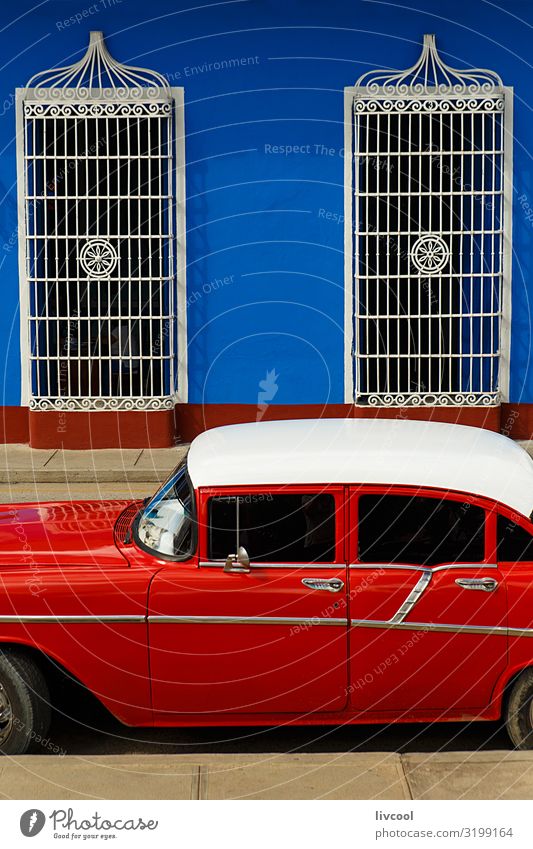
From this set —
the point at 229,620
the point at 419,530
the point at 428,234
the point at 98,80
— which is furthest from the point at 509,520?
the point at 98,80

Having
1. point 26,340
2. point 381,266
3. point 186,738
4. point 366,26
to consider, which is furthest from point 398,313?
point 186,738

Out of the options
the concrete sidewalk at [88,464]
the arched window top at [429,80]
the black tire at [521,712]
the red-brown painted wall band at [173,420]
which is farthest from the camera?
the red-brown painted wall band at [173,420]

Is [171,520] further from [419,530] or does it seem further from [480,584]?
[480,584]

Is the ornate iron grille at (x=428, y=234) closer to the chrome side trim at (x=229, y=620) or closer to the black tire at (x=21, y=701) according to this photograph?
→ the chrome side trim at (x=229, y=620)

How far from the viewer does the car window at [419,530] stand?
5.82 m

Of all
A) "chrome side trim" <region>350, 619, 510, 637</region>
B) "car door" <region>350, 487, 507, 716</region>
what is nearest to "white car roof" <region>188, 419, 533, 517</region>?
"car door" <region>350, 487, 507, 716</region>

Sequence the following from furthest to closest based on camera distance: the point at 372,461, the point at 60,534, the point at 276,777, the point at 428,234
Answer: the point at 428,234, the point at 60,534, the point at 372,461, the point at 276,777

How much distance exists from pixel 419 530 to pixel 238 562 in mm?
893

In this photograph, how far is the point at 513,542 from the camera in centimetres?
586

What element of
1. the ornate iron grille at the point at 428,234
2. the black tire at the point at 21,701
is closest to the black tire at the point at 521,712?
the black tire at the point at 21,701

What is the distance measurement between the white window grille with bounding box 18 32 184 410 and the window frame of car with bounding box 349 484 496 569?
8757 millimetres

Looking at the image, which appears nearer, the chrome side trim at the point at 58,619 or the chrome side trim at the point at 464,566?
the chrome side trim at the point at 58,619

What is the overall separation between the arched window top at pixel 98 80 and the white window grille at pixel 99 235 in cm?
1

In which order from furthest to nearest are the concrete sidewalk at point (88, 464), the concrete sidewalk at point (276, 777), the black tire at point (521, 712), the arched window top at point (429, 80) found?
1. the arched window top at point (429, 80)
2. the concrete sidewalk at point (88, 464)
3. the black tire at point (521, 712)
4. the concrete sidewalk at point (276, 777)
